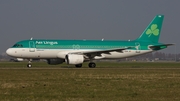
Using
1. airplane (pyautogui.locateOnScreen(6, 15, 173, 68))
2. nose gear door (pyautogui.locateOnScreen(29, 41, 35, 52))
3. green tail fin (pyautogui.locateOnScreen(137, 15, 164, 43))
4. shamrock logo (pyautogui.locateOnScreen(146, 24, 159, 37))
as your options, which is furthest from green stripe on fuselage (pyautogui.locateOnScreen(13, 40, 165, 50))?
shamrock logo (pyautogui.locateOnScreen(146, 24, 159, 37))

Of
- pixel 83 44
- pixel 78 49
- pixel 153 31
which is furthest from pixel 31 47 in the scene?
pixel 153 31

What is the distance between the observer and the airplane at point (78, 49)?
4966 cm

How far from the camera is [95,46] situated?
173 feet

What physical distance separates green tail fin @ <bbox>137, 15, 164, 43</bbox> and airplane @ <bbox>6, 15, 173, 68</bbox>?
602 mm

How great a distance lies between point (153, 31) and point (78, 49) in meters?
13.3

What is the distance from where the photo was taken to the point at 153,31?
5828 cm

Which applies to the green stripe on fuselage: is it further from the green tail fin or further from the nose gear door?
the green tail fin

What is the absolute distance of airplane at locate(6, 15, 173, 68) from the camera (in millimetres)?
49656

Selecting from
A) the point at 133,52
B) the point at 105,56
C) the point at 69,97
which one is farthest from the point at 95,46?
the point at 69,97

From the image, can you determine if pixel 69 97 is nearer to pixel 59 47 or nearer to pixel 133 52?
pixel 59 47

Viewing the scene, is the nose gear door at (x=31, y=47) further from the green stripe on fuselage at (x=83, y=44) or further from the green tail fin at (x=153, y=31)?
the green tail fin at (x=153, y=31)

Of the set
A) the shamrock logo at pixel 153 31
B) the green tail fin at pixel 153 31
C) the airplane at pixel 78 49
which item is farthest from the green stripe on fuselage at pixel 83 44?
the shamrock logo at pixel 153 31

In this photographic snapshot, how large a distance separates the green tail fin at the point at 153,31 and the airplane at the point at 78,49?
1.97 feet

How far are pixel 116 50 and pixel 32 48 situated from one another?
1104cm
